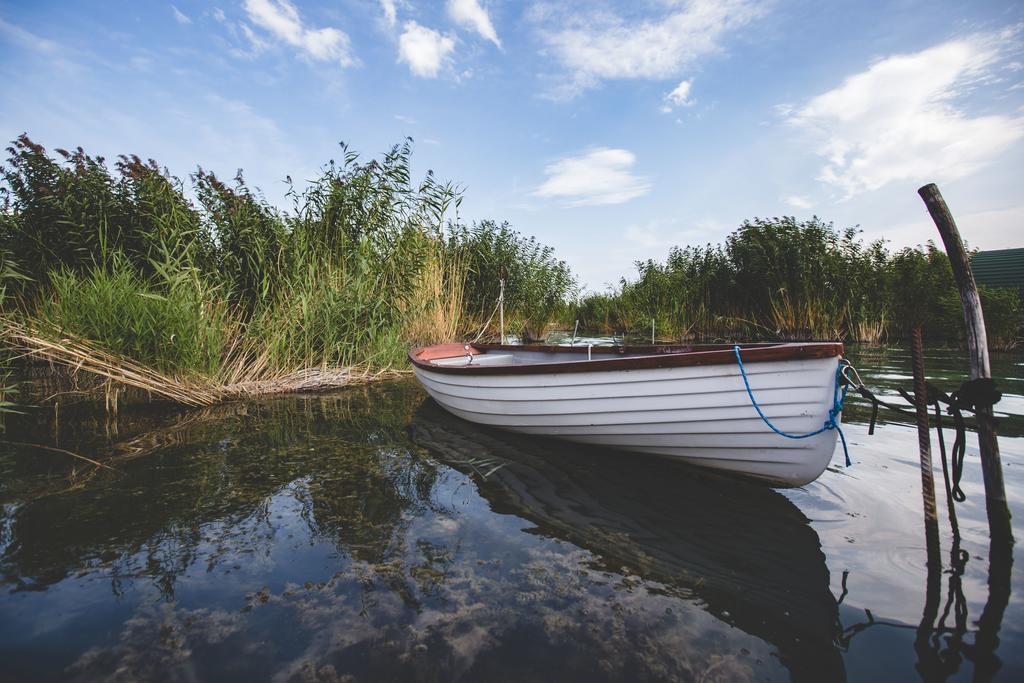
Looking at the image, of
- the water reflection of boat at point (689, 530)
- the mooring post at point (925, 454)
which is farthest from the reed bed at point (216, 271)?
the mooring post at point (925, 454)

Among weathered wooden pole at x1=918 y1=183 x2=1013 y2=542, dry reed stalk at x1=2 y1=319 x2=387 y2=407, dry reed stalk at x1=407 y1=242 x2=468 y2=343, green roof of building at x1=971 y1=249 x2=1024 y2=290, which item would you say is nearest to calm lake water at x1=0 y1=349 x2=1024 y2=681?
weathered wooden pole at x1=918 y1=183 x2=1013 y2=542

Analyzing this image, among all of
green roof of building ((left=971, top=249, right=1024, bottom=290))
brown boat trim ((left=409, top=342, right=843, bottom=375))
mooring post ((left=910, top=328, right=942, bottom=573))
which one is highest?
green roof of building ((left=971, top=249, right=1024, bottom=290))

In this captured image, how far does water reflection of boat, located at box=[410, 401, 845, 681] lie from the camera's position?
6.27 feet

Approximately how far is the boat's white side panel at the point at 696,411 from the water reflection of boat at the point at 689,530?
23 cm

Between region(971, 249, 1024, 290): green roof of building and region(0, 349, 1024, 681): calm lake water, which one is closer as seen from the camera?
region(0, 349, 1024, 681): calm lake water

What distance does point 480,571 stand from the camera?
223 cm

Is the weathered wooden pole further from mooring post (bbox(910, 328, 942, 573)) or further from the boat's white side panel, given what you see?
the boat's white side panel

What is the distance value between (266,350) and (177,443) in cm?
253

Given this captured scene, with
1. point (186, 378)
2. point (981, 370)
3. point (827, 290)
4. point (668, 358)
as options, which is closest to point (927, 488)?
point (981, 370)

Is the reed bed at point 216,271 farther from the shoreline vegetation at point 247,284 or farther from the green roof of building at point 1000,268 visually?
the green roof of building at point 1000,268

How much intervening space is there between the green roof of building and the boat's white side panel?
17.8 metres

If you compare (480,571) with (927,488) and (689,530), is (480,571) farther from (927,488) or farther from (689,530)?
(927,488)

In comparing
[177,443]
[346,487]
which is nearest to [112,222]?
[177,443]

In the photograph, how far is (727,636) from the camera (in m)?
1.80
